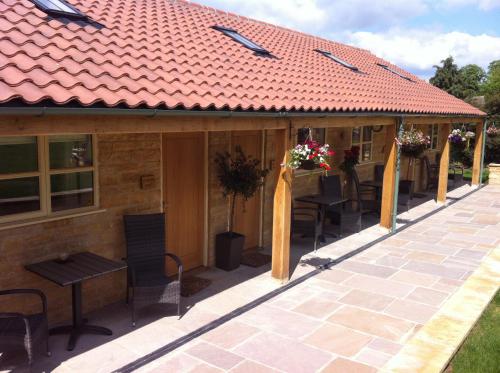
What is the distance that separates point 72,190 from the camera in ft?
A: 18.2

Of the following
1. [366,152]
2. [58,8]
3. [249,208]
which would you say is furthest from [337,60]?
[58,8]

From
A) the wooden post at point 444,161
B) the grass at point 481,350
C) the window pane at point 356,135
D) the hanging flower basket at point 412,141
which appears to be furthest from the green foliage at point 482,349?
the wooden post at point 444,161

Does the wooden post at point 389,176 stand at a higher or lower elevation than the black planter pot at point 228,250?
higher

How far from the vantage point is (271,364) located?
15.3ft

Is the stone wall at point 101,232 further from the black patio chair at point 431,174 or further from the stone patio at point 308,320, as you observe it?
the black patio chair at point 431,174

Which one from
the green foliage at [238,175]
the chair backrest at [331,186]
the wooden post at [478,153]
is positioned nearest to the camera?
the green foliage at [238,175]

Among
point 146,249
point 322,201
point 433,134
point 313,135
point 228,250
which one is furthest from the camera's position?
point 433,134

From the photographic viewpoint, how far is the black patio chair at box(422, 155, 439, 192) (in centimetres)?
1581

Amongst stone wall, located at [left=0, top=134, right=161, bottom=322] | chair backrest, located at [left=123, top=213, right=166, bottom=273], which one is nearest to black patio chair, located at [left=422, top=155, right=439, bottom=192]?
stone wall, located at [left=0, top=134, right=161, bottom=322]

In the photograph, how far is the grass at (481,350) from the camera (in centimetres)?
465

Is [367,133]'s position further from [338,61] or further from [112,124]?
[112,124]

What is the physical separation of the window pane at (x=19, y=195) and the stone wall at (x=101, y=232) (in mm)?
204

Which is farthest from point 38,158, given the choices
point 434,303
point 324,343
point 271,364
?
point 434,303

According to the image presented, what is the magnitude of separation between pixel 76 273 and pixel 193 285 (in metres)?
2.22
